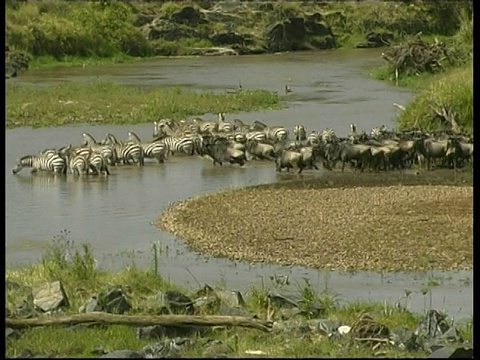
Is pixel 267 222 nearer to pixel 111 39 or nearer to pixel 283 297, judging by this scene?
pixel 283 297

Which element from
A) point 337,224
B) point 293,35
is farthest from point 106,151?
point 293,35

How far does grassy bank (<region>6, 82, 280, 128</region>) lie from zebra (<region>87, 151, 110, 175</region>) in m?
6.73

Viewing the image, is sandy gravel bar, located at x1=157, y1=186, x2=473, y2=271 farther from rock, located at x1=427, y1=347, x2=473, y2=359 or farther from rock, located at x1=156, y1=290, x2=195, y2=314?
rock, located at x1=427, y1=347, x2=473, y2=359

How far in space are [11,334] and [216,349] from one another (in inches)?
66.8

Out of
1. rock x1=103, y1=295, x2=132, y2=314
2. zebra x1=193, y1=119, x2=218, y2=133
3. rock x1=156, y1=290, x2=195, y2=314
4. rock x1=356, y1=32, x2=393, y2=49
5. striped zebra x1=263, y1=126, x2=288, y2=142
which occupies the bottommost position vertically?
rock x1=356, y1=32, x2=393, y2=49

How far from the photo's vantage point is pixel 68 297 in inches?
398

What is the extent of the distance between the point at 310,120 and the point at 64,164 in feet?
28.5

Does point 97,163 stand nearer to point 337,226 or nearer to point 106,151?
point 106,151

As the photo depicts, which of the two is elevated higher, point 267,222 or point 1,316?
point 1,316

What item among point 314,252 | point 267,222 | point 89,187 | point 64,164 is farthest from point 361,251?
point 64,164

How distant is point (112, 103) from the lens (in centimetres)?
2884

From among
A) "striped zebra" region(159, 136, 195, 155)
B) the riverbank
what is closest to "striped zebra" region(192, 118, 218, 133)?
"striped zebra" region(159, 136, 195, 155)

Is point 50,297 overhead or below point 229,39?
overhead

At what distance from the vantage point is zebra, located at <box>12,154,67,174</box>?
1889 cm
